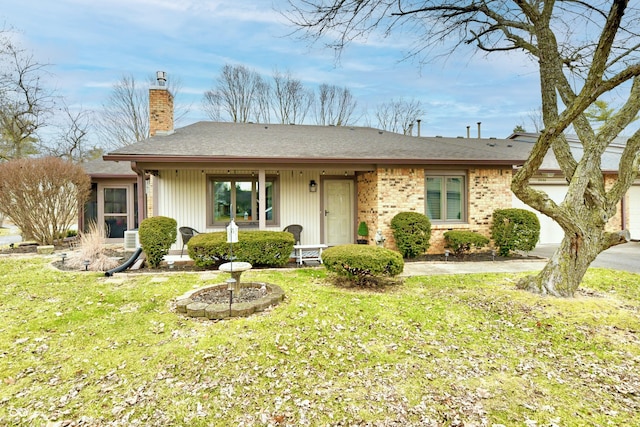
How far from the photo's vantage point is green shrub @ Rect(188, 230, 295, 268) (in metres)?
7.18

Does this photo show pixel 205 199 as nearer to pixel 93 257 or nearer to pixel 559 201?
pixel 93 257

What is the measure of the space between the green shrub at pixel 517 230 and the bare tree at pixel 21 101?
67.7 ft

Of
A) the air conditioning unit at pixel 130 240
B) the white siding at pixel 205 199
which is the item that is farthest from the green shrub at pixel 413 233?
the air conditioning unit at pixel 130 240

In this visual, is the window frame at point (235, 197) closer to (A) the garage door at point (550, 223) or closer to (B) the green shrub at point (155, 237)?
(B) the green shrub at point (155, 237)

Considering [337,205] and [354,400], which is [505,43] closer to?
[337,205]

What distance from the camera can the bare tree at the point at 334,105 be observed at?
1065 inches

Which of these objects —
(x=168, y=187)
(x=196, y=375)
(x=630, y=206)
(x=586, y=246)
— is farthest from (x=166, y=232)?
(x=630, y=206)

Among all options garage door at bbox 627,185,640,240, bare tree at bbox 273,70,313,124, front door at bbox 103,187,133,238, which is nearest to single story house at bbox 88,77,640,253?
front door at bbox 103,187,133,238

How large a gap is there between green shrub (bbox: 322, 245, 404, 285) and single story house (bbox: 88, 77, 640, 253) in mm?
3213

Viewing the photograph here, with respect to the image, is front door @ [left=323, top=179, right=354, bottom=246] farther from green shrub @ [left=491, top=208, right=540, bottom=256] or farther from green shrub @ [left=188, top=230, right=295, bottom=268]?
green shrub @ [left=491, top=208, right=540, bottom=256]

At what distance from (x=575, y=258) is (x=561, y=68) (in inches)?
117

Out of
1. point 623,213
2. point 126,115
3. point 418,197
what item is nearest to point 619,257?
point 623,213

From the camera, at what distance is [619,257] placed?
29.5 feet

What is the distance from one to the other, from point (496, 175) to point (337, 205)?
4.66 m
